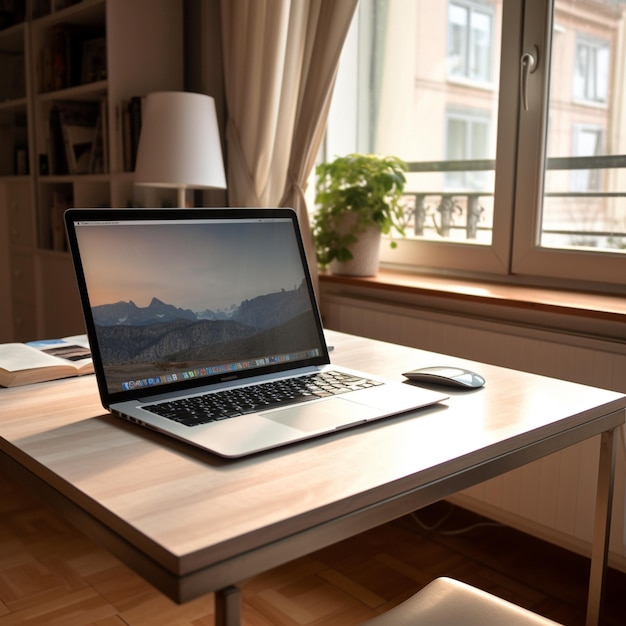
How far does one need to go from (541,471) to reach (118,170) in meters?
1.74

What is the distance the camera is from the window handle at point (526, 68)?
6.82ft

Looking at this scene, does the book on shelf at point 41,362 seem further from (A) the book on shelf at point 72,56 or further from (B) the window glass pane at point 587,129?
(A) the book on shelf at point 72,56

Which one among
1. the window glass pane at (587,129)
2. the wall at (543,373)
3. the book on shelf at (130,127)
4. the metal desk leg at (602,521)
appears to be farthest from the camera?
the book on shelf at (130,127)

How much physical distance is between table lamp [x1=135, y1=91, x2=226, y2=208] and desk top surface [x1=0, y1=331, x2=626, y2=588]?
105 cm

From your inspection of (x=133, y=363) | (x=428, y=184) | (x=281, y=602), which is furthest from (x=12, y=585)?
(x=428, y=184)

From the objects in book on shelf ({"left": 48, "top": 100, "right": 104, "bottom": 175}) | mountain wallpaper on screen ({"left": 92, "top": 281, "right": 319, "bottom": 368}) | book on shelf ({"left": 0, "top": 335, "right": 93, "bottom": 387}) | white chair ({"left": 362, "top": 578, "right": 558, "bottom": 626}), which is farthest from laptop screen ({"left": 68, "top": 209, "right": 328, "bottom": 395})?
book on shelf ({"left": 48, "top": 100, "right": 104, "bottom": 175})

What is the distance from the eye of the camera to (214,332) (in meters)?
1.21

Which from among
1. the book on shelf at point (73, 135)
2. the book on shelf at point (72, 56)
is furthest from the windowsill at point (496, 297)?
the book on shelf at point (72, 56)

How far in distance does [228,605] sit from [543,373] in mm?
1350

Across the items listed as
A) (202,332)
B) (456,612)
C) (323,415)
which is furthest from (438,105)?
(456,612)

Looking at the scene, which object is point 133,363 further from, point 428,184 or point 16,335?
point 16,335

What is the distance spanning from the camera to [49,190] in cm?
320

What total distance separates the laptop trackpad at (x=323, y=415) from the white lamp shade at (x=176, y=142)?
125 cm

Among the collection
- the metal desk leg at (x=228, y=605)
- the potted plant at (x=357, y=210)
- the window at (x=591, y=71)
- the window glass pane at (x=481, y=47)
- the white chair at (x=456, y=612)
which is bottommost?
Answer: the white chair at (x=456, y=612)
